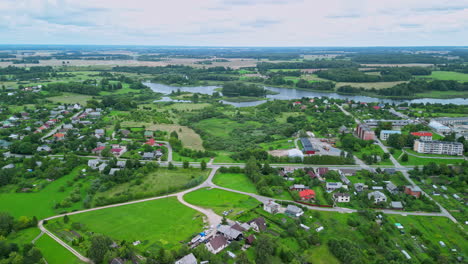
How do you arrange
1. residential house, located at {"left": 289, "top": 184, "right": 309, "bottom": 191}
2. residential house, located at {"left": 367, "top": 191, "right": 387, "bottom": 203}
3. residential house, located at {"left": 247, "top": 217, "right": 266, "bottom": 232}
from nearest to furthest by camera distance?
residential house, located at {"left": 247, "top": 217, "right": 266, "bottom": 232}, residential house, located at {"left": 367, "top": 191, "right": 387, "bottom": 203}, residential house, located at {"left": 289, "top": 184, "right": 309, "bottom": 191}

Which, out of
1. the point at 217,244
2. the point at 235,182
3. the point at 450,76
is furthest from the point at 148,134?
the point at 450,76

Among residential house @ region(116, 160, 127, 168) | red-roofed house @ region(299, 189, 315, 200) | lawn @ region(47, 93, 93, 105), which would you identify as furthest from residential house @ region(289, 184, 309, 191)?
lawn @ region(47, 93, 93, 105)

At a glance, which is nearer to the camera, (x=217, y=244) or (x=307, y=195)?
(x=217, y=244)

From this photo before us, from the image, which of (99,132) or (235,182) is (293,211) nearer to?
(235,182)

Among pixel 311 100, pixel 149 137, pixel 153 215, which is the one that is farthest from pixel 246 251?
pixel 311 100

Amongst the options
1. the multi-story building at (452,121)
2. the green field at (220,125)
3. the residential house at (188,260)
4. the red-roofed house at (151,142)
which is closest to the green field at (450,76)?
the multi-story building at (452,121)

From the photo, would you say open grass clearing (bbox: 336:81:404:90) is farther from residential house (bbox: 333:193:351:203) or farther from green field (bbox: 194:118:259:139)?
residential house (bbox: 333:193:351:203)
